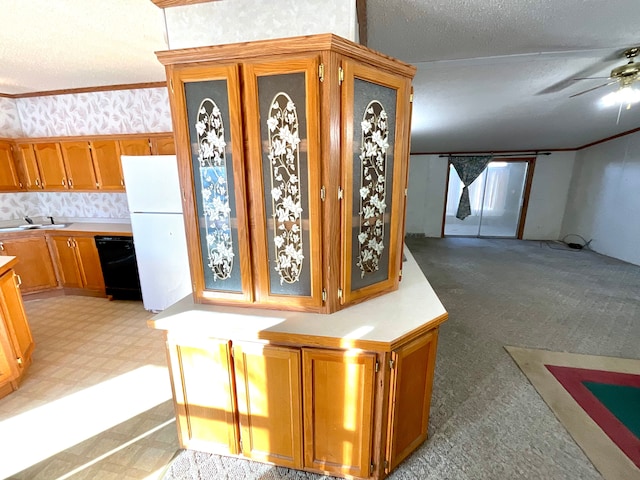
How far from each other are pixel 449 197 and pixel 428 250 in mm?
2035

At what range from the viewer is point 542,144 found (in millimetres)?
5902

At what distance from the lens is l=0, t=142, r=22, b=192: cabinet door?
11.7 feet

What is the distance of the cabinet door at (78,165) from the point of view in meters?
3.54

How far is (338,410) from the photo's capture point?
1.43 meters

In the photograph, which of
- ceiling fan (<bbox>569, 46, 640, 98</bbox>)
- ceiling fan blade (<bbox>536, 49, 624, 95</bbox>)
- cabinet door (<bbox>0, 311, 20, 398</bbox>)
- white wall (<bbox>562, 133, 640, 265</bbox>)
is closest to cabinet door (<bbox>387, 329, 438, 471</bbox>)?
cabinet door (<bbox>0, 311, 20, 398</bbox>)

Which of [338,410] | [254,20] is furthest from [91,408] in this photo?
[254,20]

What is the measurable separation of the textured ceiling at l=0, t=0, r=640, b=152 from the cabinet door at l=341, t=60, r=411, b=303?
562 millimetres

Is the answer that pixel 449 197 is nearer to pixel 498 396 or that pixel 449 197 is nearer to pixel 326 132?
pixel 498 396

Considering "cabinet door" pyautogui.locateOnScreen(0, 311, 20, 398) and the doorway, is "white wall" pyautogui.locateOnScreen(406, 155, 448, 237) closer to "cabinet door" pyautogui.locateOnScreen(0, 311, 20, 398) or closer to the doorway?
the doorway

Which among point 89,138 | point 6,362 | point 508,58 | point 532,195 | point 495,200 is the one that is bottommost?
point 6,362

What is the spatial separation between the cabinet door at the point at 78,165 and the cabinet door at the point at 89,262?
0.69 metres

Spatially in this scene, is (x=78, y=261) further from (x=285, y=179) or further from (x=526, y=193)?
(x=526, y=193)

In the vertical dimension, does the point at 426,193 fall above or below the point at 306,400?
above

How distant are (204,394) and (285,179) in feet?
4.07
